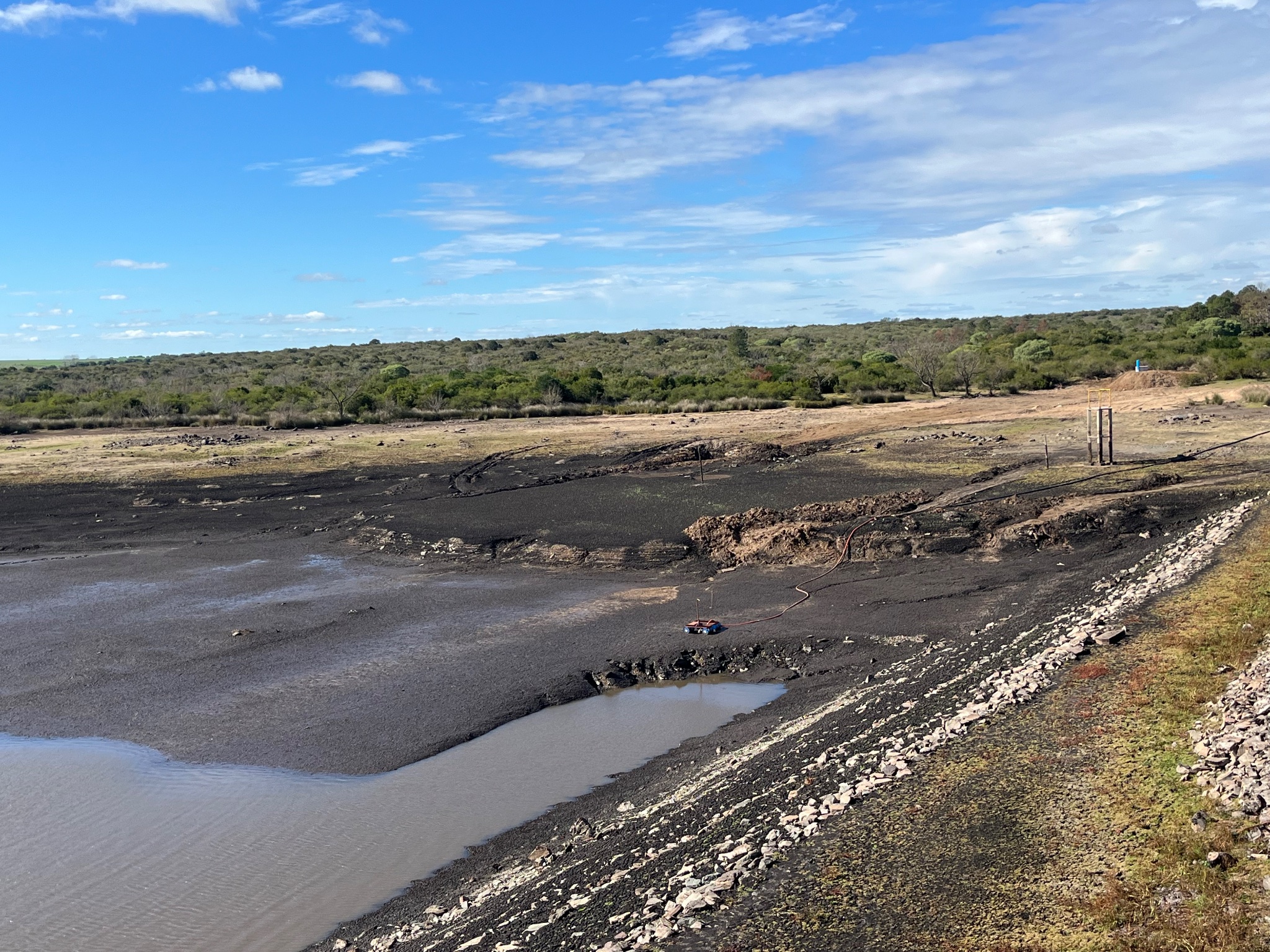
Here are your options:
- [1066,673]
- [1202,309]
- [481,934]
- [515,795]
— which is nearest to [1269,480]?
[1066,673]

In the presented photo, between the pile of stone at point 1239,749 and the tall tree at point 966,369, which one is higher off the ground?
the tall tree at point 966,369

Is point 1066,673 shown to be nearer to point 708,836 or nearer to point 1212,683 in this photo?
point 1212,683

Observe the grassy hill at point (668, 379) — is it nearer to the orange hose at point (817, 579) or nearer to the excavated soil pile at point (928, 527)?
the excavated soil pile at point (928, 527)

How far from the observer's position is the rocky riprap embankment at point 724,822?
5816mm

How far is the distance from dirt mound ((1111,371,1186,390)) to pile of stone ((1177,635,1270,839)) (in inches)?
1165

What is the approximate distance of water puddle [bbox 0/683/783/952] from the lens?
6.91 metres

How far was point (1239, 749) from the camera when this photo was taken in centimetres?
659

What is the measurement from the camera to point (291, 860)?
25.2ft

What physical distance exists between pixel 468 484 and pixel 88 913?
17830mm

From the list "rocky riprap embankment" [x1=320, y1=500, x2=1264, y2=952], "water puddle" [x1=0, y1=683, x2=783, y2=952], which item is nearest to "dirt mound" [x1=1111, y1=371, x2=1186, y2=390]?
"rocky riprap embankment" [x1=320, y1=500, x2=1264, y2=952]

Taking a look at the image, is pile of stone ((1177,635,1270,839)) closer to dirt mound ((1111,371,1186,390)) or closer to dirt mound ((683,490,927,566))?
dirt mound ((683,490,927,566))

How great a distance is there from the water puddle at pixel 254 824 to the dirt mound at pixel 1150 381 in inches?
1177

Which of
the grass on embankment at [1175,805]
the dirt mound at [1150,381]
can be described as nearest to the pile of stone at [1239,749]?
the grass on embankment at [1175,805]

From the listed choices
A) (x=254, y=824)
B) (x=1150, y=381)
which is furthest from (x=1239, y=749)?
(x=1150, y=381)
